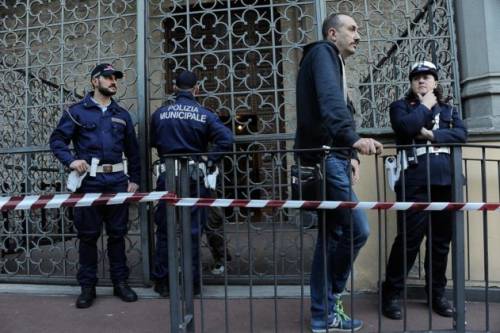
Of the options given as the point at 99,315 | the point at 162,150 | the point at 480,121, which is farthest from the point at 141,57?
the point at 480,121

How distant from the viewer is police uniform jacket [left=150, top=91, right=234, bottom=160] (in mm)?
4406

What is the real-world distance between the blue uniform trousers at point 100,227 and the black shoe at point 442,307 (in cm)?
268

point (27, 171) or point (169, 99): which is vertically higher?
point (169, 99)

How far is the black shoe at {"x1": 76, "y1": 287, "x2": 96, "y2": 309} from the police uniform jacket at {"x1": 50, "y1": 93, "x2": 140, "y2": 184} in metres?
1.14

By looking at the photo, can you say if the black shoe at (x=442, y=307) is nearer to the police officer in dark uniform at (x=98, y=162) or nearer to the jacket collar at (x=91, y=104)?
the police officer in dark uniform at (x=98, y=162)

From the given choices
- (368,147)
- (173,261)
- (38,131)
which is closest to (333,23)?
(368,147)

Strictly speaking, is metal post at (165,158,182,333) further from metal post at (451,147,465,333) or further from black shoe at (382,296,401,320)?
metal post at (451,147,465,333)

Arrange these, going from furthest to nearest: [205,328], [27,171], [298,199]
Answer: [27,171]
[205,328]
[298,199]

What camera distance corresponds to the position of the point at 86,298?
432 centimetres

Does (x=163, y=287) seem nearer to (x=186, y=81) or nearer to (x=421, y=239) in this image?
(x=186, y=81)

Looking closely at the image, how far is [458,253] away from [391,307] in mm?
825

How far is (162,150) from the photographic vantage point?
4.47m

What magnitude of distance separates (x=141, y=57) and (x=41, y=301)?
8.22ft

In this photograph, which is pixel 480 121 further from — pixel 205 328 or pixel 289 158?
A: pixel 205 328
